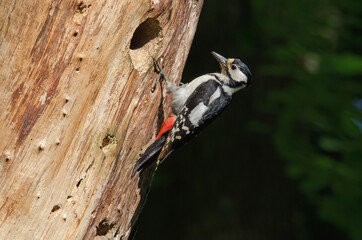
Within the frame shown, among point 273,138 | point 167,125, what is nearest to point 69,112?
point 167,125

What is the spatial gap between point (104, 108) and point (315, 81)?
128 inches

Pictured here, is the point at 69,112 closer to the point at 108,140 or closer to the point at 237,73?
the point at 108,140

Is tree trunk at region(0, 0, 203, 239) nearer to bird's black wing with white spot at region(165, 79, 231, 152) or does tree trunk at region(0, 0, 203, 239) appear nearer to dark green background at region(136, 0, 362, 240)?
bird's black wing with white spot at region(165, 79, 231, 152)

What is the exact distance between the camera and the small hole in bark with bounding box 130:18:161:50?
12.1 feet

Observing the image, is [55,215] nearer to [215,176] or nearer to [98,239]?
[98,239]

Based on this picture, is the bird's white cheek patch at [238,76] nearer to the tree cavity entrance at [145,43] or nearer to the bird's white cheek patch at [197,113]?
the bird's white cheek patch at [197,113]

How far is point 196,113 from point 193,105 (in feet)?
0.23

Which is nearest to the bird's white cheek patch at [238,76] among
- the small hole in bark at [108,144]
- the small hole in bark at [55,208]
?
the small hole in bark at [108,144]

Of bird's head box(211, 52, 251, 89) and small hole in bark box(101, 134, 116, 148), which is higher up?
small hole in bark box(101, 134, 116, 148)

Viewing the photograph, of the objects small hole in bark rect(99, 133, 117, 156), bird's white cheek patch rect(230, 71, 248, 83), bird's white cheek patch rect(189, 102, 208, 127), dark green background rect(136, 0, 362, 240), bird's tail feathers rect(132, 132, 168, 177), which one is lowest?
dark green background rect(136, 0, 362, 240)

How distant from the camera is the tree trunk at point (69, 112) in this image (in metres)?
3.21

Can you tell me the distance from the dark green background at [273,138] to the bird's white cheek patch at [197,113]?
5.99 ft

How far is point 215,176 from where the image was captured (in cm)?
669

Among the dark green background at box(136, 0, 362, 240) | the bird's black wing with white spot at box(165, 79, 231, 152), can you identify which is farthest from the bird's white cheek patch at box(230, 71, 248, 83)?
the dark green background at box(136, 0, 362, 240)
